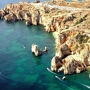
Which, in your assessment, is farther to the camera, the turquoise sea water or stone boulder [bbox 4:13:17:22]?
stone boulder [bbox 4:13:17:22]

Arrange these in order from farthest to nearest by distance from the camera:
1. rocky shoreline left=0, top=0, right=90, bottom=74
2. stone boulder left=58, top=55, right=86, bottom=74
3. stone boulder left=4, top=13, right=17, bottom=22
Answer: stone boulder left=4, top=13, right=17, bottom=22 < rocky shoreline left=0, top=0, right=90, bottom=74 < stone boulder left=58, top=55, right=86, bottom=74

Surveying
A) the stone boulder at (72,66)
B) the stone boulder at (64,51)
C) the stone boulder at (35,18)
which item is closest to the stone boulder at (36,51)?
the stone boulder at (64,51)

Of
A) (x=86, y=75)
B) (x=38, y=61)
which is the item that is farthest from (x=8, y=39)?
(x=86, y=75)

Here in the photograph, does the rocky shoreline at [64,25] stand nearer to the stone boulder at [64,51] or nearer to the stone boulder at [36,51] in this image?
the stone boulder at [64,51]

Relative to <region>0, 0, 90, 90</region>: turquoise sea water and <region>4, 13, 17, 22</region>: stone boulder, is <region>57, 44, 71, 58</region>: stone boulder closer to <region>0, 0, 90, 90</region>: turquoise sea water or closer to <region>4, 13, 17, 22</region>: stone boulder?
<region>0, 0, 90, 90</region>: turquoise sea water

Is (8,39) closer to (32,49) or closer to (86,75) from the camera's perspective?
(32,49)

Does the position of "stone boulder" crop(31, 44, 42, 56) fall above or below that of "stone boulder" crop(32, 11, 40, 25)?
below

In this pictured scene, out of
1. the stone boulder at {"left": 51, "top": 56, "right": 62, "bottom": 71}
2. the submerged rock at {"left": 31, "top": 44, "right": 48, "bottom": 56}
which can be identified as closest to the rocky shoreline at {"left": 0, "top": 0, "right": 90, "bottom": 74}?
the stone boulder at {"left": 51, "top": 56, "right": 62, "bottom": 71}
